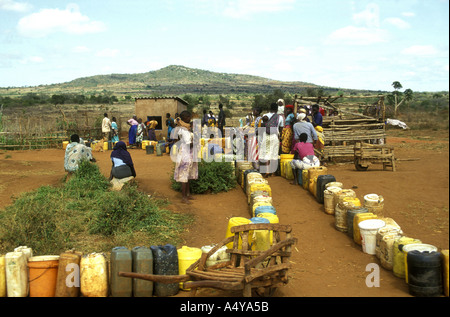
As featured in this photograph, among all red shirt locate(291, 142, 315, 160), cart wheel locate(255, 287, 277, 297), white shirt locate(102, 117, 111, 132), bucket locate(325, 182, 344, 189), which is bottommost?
cart wheel locate(255, 287, 277, 297)

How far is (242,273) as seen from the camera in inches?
171

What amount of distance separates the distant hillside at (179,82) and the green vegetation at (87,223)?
3240 inches

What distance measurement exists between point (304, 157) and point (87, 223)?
5126 mm

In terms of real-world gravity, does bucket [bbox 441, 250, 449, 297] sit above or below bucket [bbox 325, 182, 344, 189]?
below

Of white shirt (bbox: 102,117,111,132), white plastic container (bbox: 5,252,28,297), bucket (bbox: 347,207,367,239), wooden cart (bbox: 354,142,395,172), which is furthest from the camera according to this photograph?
white shirt (bbox: 102,117,111,132)

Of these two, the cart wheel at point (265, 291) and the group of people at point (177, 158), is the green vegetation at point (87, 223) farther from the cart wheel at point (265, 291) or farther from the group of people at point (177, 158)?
the cart wheel at point (265, 291)

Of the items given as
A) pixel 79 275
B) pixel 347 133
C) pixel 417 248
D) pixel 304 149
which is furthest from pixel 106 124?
pixel 417 248

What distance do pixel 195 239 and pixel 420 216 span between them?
145 inches

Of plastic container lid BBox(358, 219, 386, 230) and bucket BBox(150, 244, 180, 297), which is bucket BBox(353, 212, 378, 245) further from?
bucket BBox(150, 244, 180, 297)

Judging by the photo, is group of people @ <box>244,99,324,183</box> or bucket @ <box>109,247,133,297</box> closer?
bucket @ <box>109,247,133,297</box>

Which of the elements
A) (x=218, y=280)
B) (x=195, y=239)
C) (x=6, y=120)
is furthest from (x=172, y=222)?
(x=6, y=120)

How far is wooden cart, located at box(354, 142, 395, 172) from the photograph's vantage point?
37.1ft

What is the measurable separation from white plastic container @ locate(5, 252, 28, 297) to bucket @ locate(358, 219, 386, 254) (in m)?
4.28
